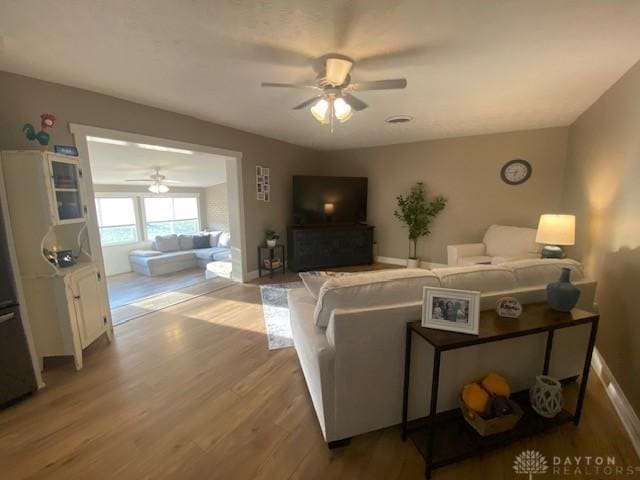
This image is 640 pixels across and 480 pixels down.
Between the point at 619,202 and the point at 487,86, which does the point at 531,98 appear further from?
the point at 619,202

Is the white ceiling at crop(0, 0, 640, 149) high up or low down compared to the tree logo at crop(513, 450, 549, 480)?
up

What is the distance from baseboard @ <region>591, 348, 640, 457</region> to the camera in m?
1.54

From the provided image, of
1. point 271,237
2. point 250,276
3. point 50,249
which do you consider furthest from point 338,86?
point 250,276

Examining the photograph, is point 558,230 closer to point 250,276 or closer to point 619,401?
point 619,401

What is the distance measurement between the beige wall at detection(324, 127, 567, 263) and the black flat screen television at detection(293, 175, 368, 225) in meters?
0.42

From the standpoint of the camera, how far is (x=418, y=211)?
511 centimetres

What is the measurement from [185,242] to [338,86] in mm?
5840

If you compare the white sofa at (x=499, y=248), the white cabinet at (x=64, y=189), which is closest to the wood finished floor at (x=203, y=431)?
the white cabinet at (x=64, y=189)

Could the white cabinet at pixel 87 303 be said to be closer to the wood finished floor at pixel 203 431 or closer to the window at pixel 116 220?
the wood finished floor at pixel 203 431

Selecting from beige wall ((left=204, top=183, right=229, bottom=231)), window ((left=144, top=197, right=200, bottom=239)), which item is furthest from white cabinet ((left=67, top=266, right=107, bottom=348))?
beige wall ((left=204, top=183, right=229, bottom=231))

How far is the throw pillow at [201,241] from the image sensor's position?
6844 millimetres

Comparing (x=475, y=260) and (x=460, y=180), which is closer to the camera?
(x=475, y=260)

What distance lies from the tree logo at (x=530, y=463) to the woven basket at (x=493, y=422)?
144 millimetres

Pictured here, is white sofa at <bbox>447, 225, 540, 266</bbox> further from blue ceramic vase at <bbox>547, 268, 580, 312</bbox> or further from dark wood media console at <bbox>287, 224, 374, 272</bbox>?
blue ceramic vase at <bbox>547, 268, 580, 312</bbox>
